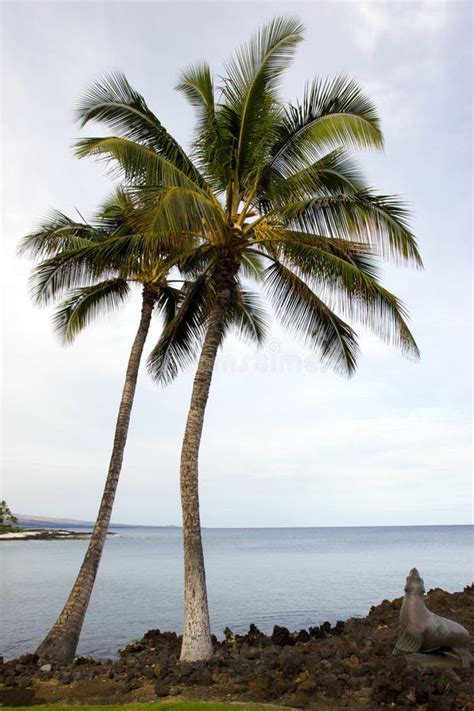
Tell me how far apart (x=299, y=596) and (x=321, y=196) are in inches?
863

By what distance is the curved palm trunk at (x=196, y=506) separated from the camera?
9.91 m

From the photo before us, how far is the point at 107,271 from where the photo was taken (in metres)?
14.8

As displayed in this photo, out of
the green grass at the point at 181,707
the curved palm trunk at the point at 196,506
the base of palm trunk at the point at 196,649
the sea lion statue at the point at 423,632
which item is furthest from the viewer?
the curved palm trunk at the point at 196,506

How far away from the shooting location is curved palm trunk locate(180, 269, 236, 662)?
9.91 m

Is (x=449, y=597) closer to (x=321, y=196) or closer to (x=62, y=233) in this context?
(x=321, y=196)

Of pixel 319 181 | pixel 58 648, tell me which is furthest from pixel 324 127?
pixel 58 648

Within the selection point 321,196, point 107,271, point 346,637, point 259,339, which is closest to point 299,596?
point 259,339

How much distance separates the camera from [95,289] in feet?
51.5

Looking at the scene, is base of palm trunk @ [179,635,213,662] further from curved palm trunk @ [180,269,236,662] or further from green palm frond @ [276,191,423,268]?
green palm frond @ [276,191,423,268]

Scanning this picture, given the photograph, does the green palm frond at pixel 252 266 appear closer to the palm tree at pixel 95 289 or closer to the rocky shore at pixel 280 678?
the palm tree at pixel 95 289

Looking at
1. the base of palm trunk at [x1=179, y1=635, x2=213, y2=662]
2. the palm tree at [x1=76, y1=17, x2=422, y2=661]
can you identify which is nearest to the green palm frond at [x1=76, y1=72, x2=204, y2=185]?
the palm tree at [x1=76, y1=17, x2=422, y2=661]

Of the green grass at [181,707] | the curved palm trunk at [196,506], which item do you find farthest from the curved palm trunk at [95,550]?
the green grass at [181,707]

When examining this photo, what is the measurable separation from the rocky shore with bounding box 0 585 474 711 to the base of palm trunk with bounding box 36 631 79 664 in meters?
0.32

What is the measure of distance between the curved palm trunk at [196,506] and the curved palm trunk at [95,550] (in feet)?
9.66
